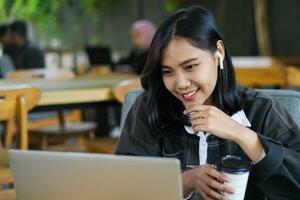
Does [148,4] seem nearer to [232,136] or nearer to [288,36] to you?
[288,36]

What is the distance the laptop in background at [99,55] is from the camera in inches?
238

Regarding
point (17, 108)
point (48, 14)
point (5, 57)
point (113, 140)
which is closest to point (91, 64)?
point (5, 57)

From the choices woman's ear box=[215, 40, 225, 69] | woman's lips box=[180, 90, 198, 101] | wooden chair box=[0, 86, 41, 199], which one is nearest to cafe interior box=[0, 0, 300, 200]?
wooden chair box=[0, 86, 41, 199]

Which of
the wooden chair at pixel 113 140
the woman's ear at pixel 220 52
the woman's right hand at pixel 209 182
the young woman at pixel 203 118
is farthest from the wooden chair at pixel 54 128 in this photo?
the woman's right hand at pixel 209 182

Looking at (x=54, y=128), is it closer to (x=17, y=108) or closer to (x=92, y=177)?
(x=17, y=108)

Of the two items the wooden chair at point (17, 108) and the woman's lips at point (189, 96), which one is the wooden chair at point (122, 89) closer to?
the wooden chair at point (17, 108)

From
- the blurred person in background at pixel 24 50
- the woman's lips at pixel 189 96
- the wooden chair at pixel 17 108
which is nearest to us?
the woman's lips at pixel 189 96

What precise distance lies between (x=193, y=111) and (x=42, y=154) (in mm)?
332

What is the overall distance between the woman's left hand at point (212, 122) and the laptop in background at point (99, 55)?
16.7ft

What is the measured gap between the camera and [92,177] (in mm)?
761

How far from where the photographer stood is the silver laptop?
706 millimetres

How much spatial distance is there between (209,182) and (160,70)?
Result: 0.33m

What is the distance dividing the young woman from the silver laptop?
0.22 metres

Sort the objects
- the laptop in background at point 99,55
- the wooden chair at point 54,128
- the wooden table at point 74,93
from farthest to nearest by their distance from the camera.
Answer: the laptop in background at point 99,55 → the wooden chair at point 54,128 → the wooden table at point 74,93
